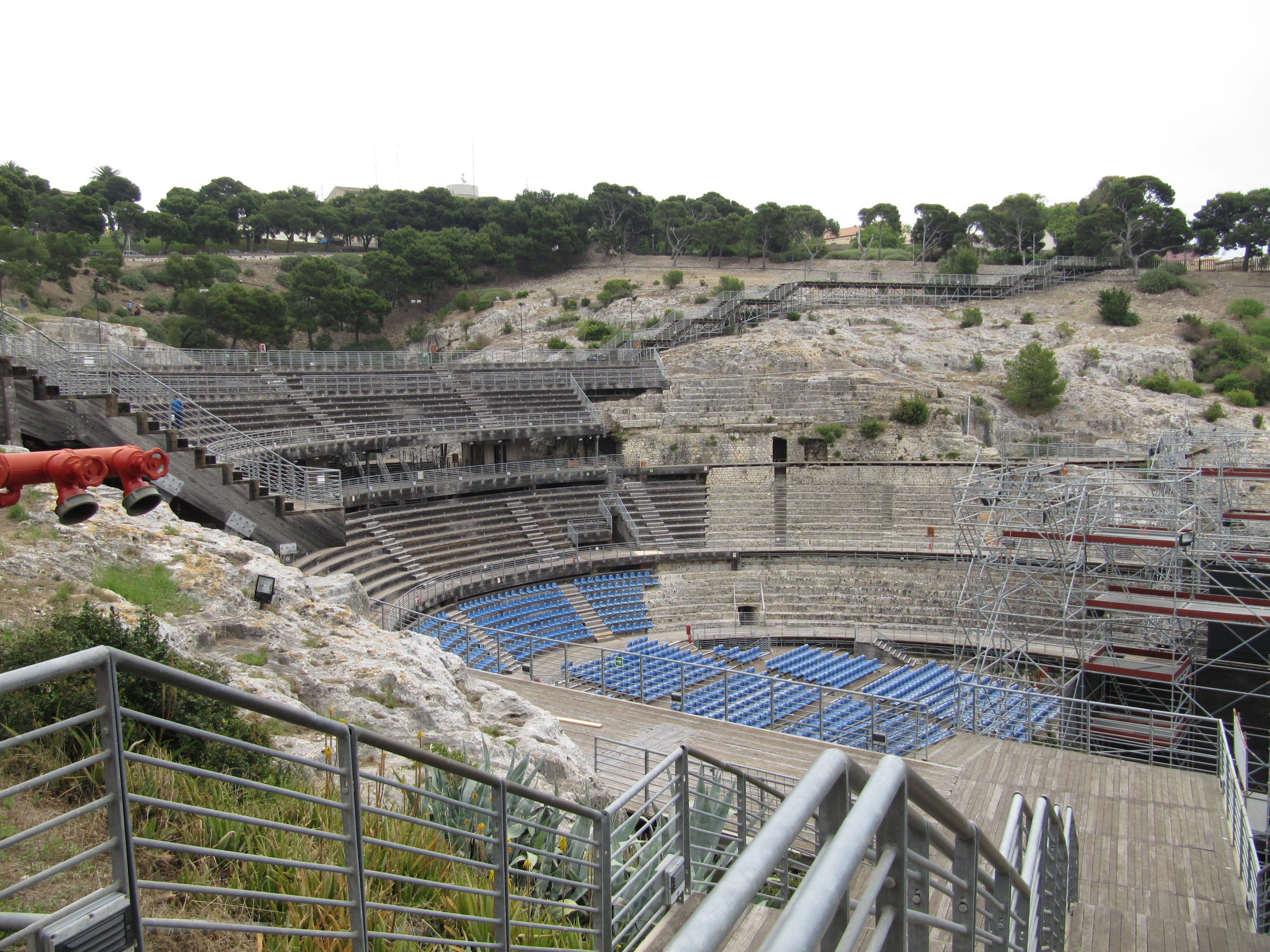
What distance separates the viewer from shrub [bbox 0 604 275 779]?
441 centimetres

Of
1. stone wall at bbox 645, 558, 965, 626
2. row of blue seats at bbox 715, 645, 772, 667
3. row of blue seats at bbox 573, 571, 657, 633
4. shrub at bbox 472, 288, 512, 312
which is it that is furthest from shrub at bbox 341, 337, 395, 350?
row of blue seats at bbox 715, 645, 772, 667

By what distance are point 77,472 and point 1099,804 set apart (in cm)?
1117

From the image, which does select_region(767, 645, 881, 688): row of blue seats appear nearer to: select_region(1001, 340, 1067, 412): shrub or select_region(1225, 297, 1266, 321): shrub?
select_region(1001, 340, 1067, 412): shrub

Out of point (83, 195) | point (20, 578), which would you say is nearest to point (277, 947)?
point (20, 578)

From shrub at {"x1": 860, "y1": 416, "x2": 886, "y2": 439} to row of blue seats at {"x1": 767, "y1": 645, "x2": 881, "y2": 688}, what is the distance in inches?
528

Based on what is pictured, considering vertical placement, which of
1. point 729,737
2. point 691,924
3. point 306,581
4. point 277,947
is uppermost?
point 691,924

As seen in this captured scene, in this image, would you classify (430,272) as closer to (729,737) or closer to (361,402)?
(361,402)

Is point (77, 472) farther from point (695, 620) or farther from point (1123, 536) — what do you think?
point (695, 620)

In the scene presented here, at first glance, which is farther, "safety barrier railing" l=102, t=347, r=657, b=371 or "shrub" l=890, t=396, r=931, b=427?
"shrub" l=890, t=396, r=931, b=427

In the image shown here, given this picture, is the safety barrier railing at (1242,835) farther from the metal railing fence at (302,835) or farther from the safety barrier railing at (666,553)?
the safety barrier railing at (666,553)

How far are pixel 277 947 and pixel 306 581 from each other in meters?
9.95

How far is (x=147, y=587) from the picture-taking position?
9.07 meters

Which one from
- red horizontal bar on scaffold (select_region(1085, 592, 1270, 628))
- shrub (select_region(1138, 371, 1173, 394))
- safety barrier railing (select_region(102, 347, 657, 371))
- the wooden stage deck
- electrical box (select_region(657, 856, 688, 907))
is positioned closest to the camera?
electrical box (select_region(657, 856, 688, 907))

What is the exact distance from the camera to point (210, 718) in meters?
5.36
